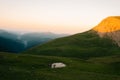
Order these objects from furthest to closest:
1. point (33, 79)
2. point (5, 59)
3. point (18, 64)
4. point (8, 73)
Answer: point (5, 59)
point (18, 64)
point (8, 73)
point (33, 79)

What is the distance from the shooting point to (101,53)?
612 feet

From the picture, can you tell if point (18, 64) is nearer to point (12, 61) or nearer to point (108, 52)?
point (12, 61)

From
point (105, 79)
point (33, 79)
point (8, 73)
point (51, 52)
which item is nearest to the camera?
point (33, 79)

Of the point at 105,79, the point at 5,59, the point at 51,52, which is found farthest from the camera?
the point at 51,52

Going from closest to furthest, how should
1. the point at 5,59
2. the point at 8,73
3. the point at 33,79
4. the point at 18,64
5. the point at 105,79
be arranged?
the point at 33,79 < the point at 8,73 < the point at 105,79 < the point at 18,64 < the point at 5,59

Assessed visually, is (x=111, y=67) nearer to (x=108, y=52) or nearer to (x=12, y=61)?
(x=12, y=61)

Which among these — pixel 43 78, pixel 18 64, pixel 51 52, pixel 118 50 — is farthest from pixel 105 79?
pixel 118 50

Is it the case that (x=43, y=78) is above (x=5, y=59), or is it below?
below

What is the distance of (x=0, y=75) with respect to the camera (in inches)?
2173

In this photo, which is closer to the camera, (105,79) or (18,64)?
(105,79)

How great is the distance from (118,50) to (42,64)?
121054 mm

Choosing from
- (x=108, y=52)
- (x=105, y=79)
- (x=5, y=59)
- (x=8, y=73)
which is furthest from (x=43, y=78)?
(x=108, y=52)

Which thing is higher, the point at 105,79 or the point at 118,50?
the point at 118,50

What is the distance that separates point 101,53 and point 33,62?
10957cm
